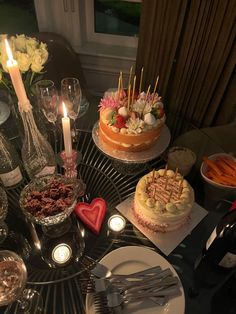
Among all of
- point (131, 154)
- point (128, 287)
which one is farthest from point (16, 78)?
point (128, 287)

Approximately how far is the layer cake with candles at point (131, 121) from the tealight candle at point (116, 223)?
0.30 m

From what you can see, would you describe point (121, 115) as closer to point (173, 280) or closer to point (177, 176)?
point (177, 176)

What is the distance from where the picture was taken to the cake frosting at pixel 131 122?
3.72 ft

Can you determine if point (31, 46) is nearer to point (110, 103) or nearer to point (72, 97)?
point (72, 97)

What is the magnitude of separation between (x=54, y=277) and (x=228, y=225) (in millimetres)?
538

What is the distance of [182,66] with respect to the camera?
1.65 meters

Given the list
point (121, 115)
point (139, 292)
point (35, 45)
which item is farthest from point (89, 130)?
point (139, 292)

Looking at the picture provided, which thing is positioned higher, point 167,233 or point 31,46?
point 31,46

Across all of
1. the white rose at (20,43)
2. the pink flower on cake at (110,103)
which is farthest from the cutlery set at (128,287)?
the white rose at (20,43)

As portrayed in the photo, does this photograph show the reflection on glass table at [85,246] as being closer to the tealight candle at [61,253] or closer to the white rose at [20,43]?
the tealight candle at [61,253]

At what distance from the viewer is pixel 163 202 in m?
0.96

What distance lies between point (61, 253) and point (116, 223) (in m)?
0.21

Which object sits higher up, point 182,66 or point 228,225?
point 228,225

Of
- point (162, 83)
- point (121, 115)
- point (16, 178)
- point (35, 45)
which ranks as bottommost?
point (162, 83)
